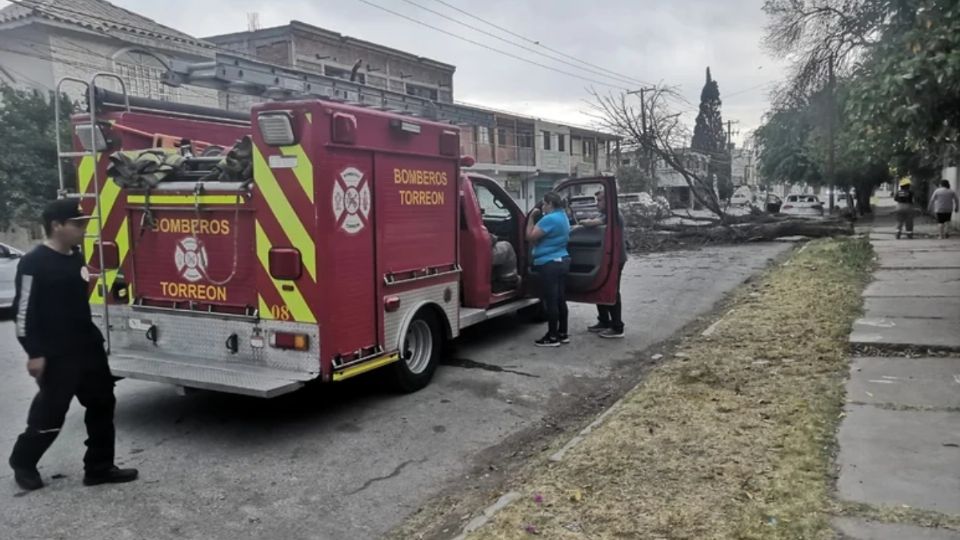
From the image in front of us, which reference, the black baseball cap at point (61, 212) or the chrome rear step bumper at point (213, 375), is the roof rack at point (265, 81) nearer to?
the black baseball cap at point (61, 212)

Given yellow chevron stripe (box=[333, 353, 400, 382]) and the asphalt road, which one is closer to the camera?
the asphalt road

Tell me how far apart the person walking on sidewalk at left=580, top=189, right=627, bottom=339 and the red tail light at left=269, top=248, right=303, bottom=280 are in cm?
426

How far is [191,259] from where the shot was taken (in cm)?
567

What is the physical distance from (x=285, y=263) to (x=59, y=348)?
1.50 metres

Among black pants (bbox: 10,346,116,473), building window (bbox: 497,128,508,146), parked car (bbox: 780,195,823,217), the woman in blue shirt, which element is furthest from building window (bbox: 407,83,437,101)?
black pants (bbox: 10,346,116,473)

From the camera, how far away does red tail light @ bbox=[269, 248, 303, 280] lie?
5.18 metres

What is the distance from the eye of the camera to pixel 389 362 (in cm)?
595

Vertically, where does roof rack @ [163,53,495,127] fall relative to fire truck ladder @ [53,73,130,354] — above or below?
above

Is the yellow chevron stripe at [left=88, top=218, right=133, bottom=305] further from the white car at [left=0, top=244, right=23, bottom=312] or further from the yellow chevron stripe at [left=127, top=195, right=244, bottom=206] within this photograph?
the white car at [left=0, top=244, right=23, bottom=312]

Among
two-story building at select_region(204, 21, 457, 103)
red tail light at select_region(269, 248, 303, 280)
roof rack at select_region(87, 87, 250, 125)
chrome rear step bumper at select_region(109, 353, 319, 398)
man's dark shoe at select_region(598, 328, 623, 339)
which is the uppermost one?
two-story building at select_region(204, 21, 457, 103)

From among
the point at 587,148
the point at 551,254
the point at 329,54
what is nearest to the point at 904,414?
the point at 551,254

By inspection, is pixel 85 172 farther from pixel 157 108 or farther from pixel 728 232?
pixel 728 232

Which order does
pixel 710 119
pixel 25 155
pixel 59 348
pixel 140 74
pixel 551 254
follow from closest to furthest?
pixel 59 348 < pixel 551 254 < pixel 25 155 < pixel 140 74 < pixel 710 119

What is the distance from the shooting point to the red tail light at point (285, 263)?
5.18m
